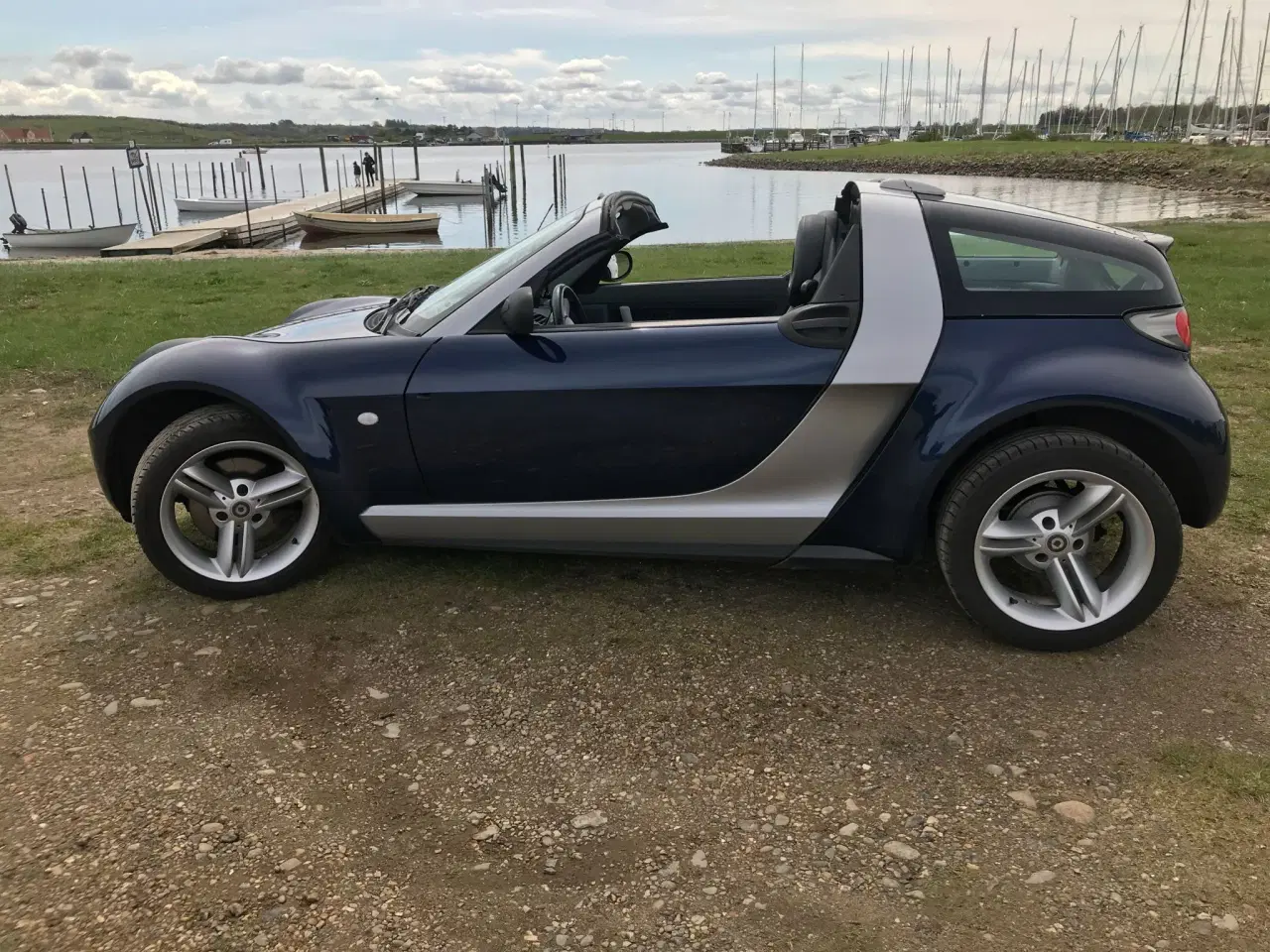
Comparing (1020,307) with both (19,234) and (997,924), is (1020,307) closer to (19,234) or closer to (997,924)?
(997,924)

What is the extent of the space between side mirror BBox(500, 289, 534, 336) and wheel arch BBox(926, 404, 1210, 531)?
5.06 ft

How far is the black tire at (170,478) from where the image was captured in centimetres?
352

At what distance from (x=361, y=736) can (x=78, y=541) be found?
7.60 ft

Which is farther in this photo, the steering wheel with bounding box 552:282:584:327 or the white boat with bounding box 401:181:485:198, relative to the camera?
the white boat with bounding box 401:181:485:198

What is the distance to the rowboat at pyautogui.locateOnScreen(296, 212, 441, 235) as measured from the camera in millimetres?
31531

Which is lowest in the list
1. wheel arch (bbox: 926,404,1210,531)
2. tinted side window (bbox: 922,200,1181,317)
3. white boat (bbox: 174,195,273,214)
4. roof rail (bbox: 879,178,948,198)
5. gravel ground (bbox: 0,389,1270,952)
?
gravel ground (bbox: 0,389,1270,952)

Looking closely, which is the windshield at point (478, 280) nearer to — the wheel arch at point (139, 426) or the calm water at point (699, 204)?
the wheel arch at point (139, 426)

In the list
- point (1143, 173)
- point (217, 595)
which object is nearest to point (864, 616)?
point (217, 595)

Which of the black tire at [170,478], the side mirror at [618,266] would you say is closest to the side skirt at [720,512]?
the black tire at [170,478]

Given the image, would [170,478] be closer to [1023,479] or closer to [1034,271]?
[1023,479]

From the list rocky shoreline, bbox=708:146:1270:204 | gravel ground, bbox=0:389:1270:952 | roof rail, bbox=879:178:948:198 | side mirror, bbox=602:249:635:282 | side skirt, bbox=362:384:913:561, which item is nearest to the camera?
gravel ground, bbox=0:389:1270:952

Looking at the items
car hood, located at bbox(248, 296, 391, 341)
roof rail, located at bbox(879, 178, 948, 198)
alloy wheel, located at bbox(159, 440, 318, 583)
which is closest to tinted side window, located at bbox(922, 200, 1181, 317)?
roof rail, located at bbox(879, 178, 948, 198)

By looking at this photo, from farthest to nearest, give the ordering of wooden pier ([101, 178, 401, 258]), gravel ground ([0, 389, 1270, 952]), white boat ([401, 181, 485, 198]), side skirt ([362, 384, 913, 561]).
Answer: white boat ([401, 181, 485, 198]) → wooden pier ([101, 178, 401, 258]) → side skirt ([362, 384, 913, 561]) → gravel ground ([0, 389, 1270, 952])

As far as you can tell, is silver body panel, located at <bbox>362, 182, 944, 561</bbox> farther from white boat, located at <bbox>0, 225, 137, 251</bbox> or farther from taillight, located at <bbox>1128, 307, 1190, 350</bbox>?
white boat, located at <bbox>0, 225, 137, 251</bbox>
